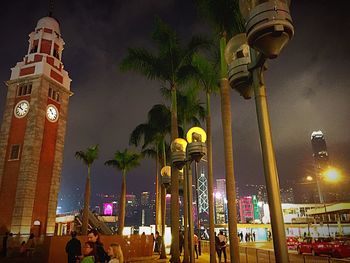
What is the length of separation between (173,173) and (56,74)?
29078mm

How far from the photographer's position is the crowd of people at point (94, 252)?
588 cm

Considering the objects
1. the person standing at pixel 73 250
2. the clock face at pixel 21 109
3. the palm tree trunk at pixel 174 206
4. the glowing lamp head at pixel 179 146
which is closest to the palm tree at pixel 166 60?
the palm tree trunk at pixel 174 206

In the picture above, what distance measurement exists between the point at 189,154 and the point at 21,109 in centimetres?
3055

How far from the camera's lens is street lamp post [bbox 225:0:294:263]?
3863 millimetres

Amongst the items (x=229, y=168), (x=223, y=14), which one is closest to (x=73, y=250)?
(x=229, y=168)

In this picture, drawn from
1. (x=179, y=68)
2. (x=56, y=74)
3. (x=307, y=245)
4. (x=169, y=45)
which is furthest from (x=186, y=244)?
(x=56, y=74)

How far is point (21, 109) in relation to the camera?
35.4m

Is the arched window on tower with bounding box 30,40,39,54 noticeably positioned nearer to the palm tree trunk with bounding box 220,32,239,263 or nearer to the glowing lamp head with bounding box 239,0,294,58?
the palm tree trunk with bounding box 220,32,239,263

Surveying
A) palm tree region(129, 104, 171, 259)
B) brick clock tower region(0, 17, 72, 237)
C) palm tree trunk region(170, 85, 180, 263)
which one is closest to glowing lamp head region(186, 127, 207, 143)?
palm tree trunk region(170, 85, 180, 263)

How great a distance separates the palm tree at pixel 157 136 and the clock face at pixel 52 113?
14004 millimetres

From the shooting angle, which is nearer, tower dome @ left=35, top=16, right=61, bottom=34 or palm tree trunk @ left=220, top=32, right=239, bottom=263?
palm tree trunk @ left=220, top=32, right=239, bottom=263

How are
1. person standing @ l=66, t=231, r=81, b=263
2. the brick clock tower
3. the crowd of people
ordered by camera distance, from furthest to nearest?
the brick clock tower → person standing @ l=66, t=231, r=81, b=263 → the crowd of people

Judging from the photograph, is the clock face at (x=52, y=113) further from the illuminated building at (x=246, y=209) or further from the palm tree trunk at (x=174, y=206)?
the illuminated building at (x=246, y=209)

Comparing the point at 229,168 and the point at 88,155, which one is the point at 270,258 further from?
the point at 88,155
